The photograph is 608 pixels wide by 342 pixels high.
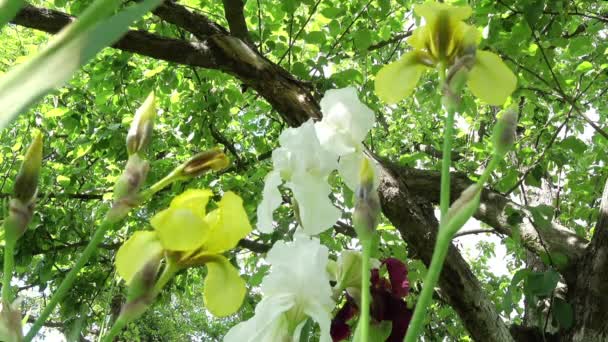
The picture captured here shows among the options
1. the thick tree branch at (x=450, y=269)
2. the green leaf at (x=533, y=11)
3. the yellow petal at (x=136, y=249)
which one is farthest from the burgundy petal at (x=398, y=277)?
the green leaf at (x=533, y=11)

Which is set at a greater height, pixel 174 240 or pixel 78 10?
pixel 78 10

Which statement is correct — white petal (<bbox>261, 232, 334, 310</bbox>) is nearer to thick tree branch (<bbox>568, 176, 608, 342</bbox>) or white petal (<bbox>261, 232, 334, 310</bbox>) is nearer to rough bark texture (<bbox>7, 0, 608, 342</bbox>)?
rough bark texture (<bbox>7, 0, 608, 342</bbox>)

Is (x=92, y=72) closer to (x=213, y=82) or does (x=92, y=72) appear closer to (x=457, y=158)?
(x=213, y=82)

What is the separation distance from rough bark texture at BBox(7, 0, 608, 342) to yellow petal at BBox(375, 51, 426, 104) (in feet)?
4.35

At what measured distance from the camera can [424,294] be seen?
1.09ft

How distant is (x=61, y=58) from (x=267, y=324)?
0.93 feet

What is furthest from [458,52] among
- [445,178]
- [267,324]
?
[267,324]

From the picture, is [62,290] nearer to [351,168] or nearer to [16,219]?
[16,219]

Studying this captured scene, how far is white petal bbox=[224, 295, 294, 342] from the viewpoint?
0.43m

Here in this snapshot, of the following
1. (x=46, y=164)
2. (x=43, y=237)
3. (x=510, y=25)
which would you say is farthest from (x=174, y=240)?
(x=46, y=164)

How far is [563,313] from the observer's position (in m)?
1.91

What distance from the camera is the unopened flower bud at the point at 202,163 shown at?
0.39 metres

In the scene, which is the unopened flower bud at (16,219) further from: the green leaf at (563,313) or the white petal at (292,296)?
the green leaf at (563,313)

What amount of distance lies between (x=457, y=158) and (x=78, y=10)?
86.9 inches
